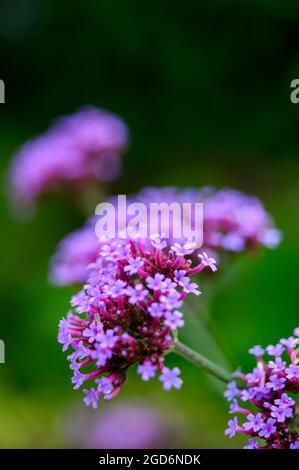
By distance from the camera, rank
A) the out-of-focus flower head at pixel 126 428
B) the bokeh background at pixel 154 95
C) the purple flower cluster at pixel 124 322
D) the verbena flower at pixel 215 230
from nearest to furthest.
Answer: the purple flower cluster at pixel 124 322, the verbena flower at pixel 215 230, the out-of-focus flower head at pixel 126 428, the bokeh background at pixel 154 95

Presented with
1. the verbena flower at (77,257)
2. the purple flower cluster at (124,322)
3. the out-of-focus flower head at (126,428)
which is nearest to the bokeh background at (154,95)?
the out-of-focus flower head at (126,428)

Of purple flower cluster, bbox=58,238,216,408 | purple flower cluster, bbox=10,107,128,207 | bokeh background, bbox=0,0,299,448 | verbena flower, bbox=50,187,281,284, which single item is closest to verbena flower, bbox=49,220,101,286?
verbena flower, bbox=50,187,281,284

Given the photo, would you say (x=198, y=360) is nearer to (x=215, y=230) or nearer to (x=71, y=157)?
(x=215, y=230)

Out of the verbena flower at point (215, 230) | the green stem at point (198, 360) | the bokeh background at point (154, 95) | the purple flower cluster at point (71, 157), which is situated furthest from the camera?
the bokeh background at point (154, 95)

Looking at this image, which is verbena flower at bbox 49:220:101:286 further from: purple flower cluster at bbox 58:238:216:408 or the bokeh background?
the bokeh background

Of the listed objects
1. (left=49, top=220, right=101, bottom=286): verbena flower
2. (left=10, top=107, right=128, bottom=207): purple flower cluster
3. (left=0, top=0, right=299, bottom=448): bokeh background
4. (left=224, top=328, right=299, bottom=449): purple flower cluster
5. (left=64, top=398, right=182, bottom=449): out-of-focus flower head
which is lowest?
(left=224, top=328, right=299, bottom=449): purple flower cluster

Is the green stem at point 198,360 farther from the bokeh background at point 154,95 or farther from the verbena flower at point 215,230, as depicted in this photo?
the bokeh background at point 154,95

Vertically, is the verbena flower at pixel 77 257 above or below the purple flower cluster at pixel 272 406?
above
